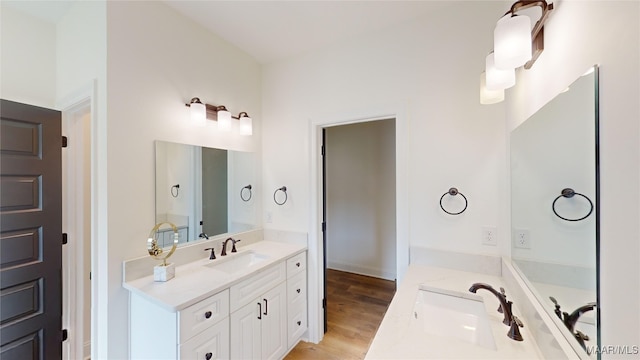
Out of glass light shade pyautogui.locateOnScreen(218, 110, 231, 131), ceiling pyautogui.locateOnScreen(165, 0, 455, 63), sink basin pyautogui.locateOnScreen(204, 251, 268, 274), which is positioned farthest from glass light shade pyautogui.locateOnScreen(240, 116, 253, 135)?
sink basin pyautogui.locateOnScreen(204, 251, 268, 274)

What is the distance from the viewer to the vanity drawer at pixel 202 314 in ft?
4.23

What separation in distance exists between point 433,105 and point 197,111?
175 cm

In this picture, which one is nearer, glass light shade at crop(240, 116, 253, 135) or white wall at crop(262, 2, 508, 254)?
white wall at crop(262, 2, 508, 254)

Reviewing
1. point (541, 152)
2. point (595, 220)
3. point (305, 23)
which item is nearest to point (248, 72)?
point (305, 23)

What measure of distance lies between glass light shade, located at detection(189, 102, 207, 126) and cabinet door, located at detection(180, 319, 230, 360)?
1410 mm

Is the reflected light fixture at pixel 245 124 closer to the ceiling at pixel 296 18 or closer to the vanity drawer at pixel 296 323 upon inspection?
the ceiling at pixel 296 18

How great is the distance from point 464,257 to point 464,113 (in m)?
0.97

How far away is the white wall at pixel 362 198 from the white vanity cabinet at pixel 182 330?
262 cm

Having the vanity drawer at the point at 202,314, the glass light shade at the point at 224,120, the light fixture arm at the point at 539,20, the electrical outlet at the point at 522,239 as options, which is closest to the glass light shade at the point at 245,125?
the glass light shade at the point at 224,120

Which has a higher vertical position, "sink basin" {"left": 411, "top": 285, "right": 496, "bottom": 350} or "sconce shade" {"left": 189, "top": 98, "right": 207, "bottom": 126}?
"sconce shade" {"left": 189, "top": 98, "right": 207, "bottom": 126}

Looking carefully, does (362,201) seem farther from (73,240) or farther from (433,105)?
(73,240)

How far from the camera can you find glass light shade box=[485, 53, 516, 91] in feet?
3.63

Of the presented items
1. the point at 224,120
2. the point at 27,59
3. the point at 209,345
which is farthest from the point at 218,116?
the point at 209,345

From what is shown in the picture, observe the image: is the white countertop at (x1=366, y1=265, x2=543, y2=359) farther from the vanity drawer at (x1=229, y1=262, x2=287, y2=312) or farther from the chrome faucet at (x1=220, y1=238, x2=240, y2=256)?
the chrome faucet at (x1=220, y1=238, x2=240, y2=256)
